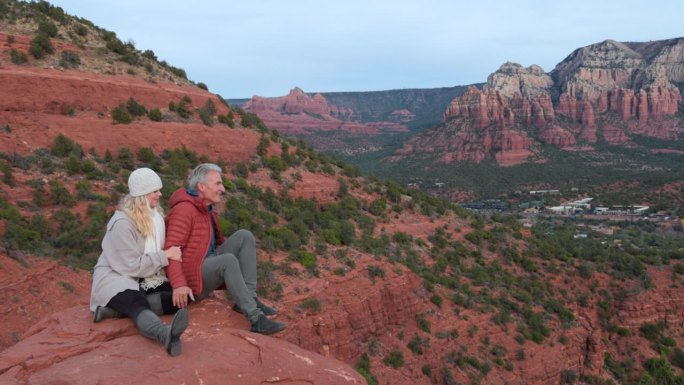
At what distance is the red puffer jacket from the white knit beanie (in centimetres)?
26

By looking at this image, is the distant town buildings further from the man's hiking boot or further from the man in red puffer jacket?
the man's hiking boot

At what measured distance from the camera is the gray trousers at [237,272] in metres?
5.37

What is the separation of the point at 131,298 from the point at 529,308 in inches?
815

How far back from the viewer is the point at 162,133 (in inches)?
825

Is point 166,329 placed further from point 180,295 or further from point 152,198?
point 152,198

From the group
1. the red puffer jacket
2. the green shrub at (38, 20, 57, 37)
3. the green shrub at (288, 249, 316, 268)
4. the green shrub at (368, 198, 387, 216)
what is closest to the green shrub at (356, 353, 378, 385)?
the green shrub at (288, 249, 316, 268)

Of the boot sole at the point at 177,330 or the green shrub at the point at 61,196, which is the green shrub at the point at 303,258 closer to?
the green shrub at the point at 61,196

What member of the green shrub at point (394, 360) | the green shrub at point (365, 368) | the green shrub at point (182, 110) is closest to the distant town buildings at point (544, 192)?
the green shrub at point (182, 110)

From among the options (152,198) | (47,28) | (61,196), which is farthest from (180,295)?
(47,28)

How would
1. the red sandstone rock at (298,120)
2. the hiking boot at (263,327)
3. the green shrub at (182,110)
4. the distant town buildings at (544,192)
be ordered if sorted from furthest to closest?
the red sandstone rock at (298,120) < the distant town buildings at (544,192) < the green shrub at (182,110) < the hiking boot at (263,327)

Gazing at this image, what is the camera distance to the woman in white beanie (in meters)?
4.81

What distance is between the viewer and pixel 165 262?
491cm

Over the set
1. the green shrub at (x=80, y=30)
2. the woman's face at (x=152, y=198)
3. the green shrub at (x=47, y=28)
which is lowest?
the woman's face at (x=152, y=198)

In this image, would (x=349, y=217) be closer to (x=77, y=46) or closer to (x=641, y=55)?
(x=77, y=46)
